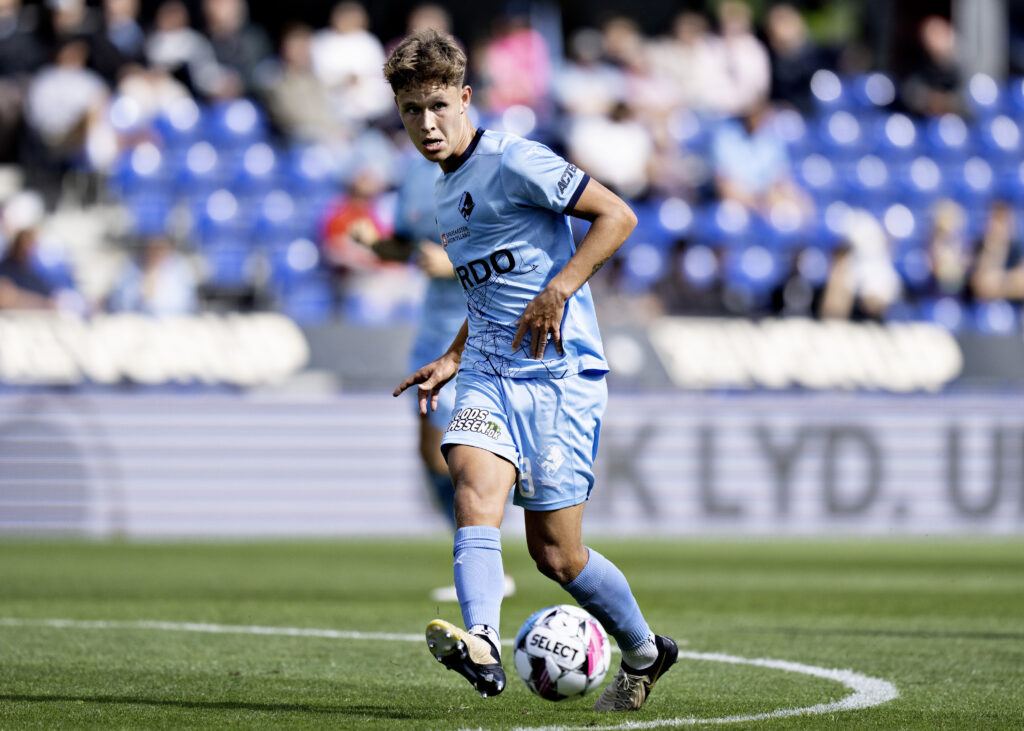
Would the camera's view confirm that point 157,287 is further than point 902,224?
No

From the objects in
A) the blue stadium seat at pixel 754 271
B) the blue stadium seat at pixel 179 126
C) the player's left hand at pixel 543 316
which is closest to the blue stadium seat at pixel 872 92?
the blue stadium seat at pixel 754 271

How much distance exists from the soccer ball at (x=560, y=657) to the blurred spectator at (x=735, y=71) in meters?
13.3

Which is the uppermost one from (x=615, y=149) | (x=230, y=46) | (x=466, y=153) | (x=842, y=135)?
(x=230, y=46)

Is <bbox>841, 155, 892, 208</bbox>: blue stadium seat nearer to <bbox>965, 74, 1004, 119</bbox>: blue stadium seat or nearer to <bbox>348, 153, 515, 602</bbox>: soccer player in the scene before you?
<bbox>965, 74, 1004, 119</bbox>: blue stadium seat

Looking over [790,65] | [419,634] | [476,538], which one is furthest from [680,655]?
[790,65]

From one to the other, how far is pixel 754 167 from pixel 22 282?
735 cm

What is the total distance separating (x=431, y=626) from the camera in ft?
13.1

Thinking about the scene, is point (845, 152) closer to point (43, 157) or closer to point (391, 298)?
point (391, 298)

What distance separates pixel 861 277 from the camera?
1502 centimetres

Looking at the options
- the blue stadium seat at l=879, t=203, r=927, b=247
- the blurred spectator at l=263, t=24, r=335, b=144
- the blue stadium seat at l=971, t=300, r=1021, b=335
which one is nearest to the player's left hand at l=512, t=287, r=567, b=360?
the blue stadium seat at l=971, t=300, r=1021, b=335

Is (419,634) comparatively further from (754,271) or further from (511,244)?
(754,271)

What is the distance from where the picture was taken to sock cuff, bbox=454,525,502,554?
4398 millimetres

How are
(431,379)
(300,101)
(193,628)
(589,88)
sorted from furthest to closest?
1. (589,88)
2. (300,101)
3. (193,628)
4. (431,379)

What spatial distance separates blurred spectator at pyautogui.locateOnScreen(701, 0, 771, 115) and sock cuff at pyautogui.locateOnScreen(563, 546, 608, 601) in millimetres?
13319
